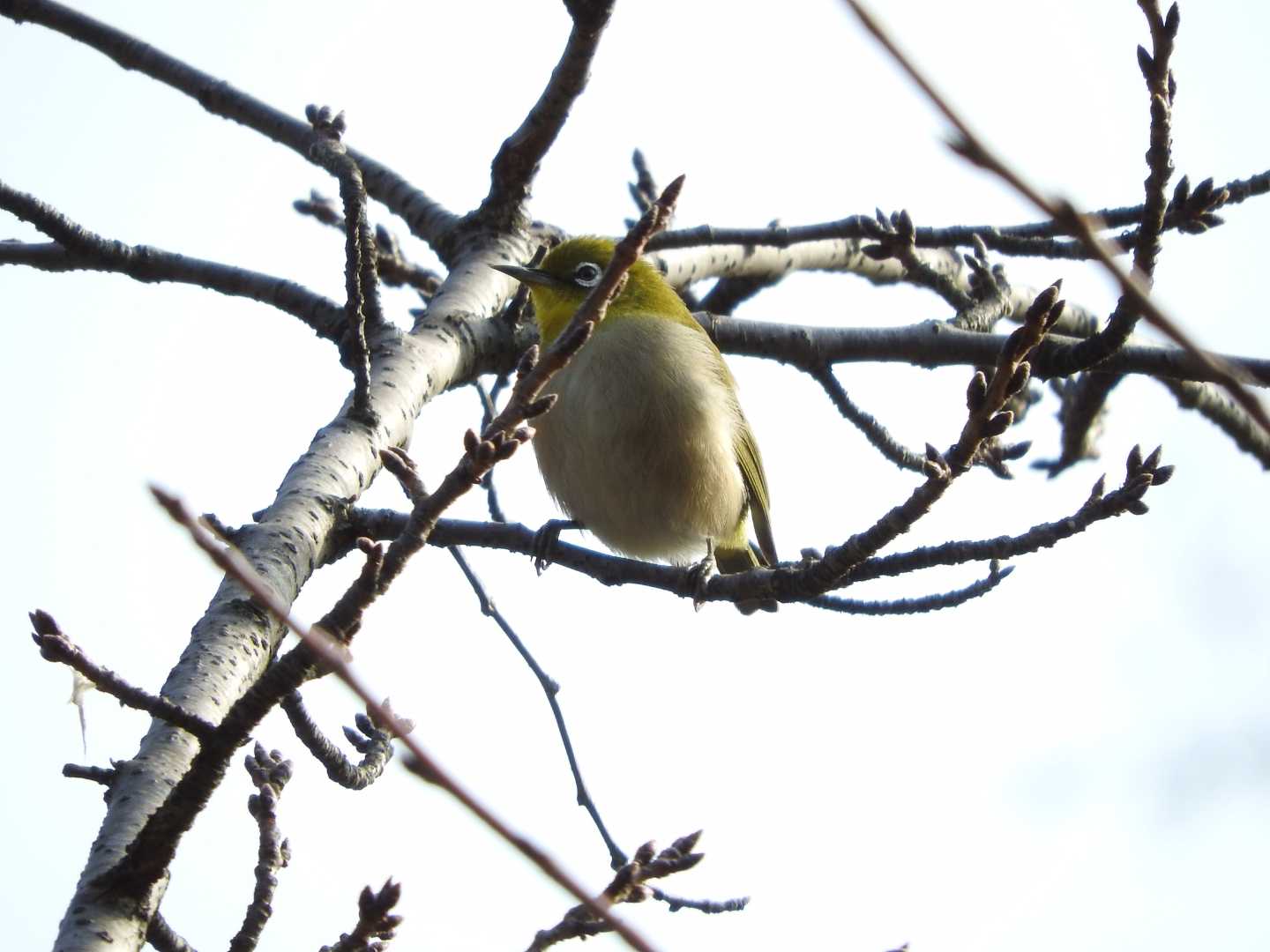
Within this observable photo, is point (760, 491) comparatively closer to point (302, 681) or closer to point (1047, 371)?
point (1047, 371)

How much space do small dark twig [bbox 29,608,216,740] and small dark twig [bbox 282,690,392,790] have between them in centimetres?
23

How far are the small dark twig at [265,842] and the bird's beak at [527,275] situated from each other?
2.87 m

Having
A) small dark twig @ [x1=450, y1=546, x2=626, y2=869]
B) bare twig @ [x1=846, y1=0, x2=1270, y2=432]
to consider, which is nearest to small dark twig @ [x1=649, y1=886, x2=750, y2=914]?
small dark twig @ [x1=450, y1=546, x2=626, y2=869]

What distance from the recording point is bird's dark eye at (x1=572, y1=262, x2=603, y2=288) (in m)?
6.19

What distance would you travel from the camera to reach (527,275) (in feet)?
18.0

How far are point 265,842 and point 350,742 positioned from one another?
2.77ft

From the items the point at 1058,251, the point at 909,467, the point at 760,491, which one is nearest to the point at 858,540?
the point at 1058,251

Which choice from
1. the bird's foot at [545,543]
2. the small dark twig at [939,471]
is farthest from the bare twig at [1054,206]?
the bird's foot at [545,543]

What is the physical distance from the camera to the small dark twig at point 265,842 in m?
2.49

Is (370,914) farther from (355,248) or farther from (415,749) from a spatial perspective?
(355,248)

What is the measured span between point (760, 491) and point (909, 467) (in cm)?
96

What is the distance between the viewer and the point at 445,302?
196 inches

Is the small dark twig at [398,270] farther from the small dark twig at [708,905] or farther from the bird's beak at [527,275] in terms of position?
the small dark twig at [708,905]

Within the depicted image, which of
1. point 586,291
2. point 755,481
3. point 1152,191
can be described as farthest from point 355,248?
point 755,481
